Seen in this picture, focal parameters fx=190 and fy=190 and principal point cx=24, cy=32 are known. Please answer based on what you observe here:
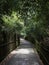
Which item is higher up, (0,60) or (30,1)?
(30,1)

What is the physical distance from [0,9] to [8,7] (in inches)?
16.6

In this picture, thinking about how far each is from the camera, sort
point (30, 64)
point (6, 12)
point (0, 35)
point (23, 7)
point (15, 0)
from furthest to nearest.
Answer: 1. point (0, 35)
2. point (30, 64)
3. point (6, 12)
4. point (23, 7)
5. point (15, 0)

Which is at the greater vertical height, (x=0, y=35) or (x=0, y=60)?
(x=0, y=35)

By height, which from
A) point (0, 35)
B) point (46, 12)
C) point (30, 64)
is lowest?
point (30, 64)

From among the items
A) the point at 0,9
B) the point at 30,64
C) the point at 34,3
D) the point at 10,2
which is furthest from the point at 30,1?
the point at 30,64

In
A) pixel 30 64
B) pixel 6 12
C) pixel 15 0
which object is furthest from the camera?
pixel 30 64

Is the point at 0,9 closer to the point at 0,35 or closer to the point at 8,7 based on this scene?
the point at 8,7

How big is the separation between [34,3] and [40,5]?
0.27 m

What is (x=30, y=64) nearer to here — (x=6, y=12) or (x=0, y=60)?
(x=0, y=60)

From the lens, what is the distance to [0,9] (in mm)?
8617

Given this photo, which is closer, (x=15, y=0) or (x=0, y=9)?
(x=15, y=0)

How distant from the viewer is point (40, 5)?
26.5ft

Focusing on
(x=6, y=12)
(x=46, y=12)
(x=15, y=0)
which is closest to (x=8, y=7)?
(x=6, y=12)

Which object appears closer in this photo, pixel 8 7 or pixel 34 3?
pixel 34 3
